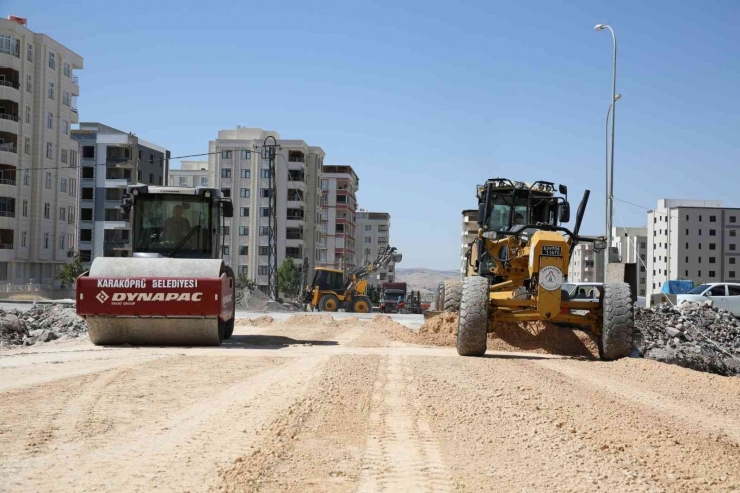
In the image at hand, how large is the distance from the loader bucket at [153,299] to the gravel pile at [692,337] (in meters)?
9.53

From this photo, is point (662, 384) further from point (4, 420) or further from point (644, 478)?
point (4, 420)

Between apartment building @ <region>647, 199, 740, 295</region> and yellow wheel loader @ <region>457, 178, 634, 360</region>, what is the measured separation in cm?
12467

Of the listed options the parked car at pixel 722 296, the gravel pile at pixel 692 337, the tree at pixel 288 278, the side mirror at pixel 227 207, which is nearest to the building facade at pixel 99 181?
the tree at pixel 288 278

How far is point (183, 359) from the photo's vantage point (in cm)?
1295

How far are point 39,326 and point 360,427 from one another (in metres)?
20.6

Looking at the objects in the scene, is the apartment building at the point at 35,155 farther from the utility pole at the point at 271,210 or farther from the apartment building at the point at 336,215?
the apartment building at the point at 336,215

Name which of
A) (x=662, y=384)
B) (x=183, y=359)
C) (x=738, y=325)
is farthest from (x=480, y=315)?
(x=738, y=325)

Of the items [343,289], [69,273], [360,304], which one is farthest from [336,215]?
[360,304]

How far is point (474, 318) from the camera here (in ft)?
46.3

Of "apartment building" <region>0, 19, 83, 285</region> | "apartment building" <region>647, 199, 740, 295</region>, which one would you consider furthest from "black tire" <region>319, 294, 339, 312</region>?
"apartment building" <region>647, 199, 740, 295</region>

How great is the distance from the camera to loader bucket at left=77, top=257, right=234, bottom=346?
15391 mm

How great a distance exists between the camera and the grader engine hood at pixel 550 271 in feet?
45.7

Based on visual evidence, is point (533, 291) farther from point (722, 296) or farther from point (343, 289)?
point (343, 289)

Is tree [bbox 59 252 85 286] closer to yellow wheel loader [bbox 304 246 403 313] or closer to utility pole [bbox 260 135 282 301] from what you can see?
utility pole [bbox 260 135 282 301]
